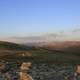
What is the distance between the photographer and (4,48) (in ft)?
49.6

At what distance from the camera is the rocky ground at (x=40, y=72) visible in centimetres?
1321

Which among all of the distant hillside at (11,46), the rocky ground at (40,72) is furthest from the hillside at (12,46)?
the rocky ground at (40,72)

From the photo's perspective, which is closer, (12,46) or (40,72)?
(40,72)

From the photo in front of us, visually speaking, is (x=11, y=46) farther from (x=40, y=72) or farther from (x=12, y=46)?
(x=40, y=72)

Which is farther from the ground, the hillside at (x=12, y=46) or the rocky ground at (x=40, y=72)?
the hillside at (x=12, y=46)

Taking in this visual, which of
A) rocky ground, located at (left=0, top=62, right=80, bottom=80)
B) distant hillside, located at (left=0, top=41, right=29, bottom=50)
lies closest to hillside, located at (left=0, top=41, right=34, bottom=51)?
distant hillside, located at (left=0, top=41, right=29, bottom=50)

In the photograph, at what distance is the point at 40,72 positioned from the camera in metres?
13.4

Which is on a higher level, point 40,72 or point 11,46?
point 11,46

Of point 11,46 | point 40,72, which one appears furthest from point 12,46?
point 40,72

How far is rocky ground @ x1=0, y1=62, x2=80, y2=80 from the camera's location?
43.3ft

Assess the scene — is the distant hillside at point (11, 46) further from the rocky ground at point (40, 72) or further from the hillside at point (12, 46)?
the rocky ground at point (40, 72)

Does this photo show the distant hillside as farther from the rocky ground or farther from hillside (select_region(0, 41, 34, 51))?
the rocky ground

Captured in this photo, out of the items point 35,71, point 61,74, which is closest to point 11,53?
point 35,71

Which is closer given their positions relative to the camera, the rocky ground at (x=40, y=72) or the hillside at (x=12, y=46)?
the rocky ground at (x=40, y=72)
